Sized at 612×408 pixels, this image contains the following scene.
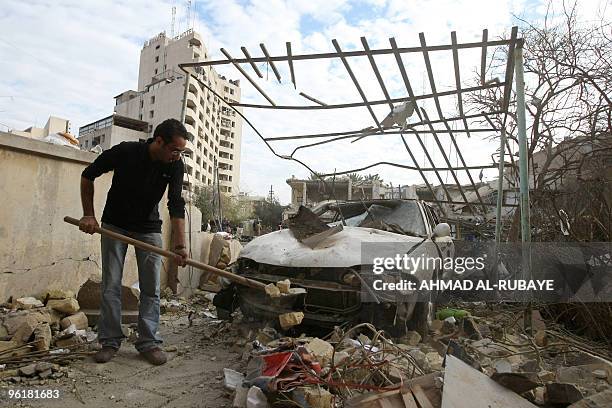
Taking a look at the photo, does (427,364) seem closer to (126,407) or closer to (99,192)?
(126,407)

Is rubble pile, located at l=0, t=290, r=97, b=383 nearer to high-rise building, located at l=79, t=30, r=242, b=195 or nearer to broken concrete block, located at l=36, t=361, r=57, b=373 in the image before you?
broken concrete block, located at l=36, t=361, r=57, b=373

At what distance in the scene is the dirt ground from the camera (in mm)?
2258

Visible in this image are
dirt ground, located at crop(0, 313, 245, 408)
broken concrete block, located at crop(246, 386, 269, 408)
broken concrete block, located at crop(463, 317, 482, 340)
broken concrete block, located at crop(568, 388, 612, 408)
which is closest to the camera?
broken concrete block, located at crop(568, 388, 612, 408)

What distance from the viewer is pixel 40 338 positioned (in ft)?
9.02

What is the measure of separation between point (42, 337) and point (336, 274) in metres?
2.22

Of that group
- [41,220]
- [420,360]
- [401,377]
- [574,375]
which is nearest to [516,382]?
[401,377]

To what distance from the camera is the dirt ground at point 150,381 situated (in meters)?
2.26

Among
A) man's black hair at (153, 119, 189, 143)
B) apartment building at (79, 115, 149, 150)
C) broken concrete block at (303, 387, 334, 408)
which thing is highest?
apartment building at (79, 115, 149, 150)

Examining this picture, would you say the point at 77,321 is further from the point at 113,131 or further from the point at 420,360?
the point at 113,131

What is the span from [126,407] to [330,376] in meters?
1.20

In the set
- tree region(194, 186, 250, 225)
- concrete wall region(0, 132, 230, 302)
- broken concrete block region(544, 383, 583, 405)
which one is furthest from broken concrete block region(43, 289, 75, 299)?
tree region(194, 186, 250, 225)

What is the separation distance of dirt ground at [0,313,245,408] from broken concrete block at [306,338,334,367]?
0.59 meters

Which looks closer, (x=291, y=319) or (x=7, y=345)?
(x=7, y=345)

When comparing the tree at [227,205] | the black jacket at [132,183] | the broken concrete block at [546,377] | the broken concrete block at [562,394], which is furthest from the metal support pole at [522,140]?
the tree at [227,205]
